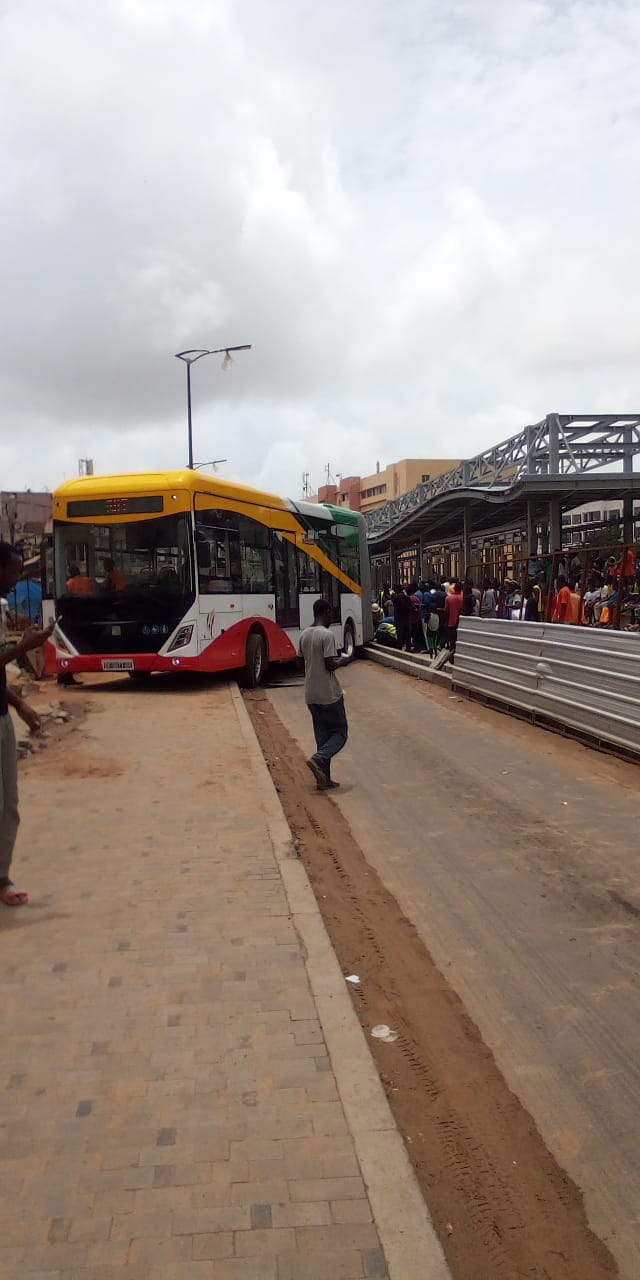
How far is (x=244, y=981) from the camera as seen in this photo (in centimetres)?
406

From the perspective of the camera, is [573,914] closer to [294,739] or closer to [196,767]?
[196,767]

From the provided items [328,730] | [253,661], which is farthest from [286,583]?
[328,730]

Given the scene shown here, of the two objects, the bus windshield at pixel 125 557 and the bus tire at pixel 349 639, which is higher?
the bus windshield at pixel 125 557

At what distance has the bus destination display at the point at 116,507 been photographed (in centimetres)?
1386

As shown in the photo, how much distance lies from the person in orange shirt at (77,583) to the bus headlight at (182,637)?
5.17ft

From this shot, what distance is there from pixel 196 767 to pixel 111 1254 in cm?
644

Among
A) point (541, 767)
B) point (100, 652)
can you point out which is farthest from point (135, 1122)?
point (100, 652)

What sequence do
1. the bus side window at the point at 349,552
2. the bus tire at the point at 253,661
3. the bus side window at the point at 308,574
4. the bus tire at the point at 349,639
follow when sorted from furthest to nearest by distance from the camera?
the bus tire at the point at 349,639
the bus side window at the point at 349,552
the bus side window at the point at 308,574
the bus tire at the point at 253,661

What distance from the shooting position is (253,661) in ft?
52.6

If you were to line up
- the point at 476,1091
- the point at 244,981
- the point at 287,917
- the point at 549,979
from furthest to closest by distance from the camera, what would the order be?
1. the point at 287,917
2. the point at 549,979
3. the point at 244,981
4. the point at 476,1091

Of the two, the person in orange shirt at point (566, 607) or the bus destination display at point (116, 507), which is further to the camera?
the person in orange shirt at point (566, 607)

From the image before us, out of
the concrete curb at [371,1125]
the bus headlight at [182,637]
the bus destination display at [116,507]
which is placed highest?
the bus destination display at [116,507]

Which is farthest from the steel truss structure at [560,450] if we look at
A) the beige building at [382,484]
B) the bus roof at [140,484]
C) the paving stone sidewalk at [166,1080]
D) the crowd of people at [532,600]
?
the beige building at [382,484]

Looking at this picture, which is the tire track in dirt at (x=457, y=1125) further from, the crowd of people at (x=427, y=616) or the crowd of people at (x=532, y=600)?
the crowd of people at (x=427, y=616)
